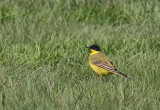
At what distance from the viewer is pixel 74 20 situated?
1024 centimetres

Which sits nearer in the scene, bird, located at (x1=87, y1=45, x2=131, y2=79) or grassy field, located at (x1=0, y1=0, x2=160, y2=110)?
grassy field, located at (x1=0, y1=0, x2=160, y2=110)

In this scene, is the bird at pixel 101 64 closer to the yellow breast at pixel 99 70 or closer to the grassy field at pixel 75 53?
the yellow breast at pixel 99 70

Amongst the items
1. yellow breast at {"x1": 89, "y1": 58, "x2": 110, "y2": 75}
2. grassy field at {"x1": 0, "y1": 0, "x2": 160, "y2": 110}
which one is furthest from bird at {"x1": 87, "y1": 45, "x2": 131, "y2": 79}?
grassy field at {"x1": 0, "y1": 0, "x2": 160, "y2": 110}

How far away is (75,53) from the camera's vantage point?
7996mm

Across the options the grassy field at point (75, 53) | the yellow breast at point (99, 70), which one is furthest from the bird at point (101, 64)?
the grassy field at point (75, 53)

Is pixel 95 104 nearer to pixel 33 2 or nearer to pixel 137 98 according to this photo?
pixel 137 98

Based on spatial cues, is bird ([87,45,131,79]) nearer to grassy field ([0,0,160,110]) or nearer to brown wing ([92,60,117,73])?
brown wing ([92,60,117,73])

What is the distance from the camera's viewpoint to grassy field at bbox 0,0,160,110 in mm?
5559

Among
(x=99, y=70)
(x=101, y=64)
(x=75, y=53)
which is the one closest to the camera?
(x=99, y=70)

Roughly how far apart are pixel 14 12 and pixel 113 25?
6.87 feet

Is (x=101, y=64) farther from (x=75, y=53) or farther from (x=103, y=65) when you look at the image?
(x=75, y=53)

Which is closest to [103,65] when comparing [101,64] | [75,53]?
[101,64]

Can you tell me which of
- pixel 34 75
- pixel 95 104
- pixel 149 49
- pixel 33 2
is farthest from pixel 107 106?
pixel 33 2

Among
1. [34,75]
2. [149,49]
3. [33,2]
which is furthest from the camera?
[33,2]
